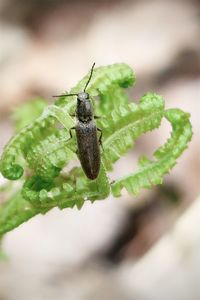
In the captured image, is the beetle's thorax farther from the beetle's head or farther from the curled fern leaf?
the curled fern leaf

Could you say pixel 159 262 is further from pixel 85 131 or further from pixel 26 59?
pixel 26 59

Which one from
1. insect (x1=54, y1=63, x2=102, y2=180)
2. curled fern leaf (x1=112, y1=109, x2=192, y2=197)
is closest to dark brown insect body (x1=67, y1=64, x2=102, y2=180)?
insect (x1=54, y1=63, x2=102, y2=180)

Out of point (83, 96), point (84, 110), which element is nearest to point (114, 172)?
point (84, 110)

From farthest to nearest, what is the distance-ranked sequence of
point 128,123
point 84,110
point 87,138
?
1. point 84,110
2. point 87,138
3. point 128,123

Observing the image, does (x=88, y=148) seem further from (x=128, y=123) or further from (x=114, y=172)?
(x=114, y=172)

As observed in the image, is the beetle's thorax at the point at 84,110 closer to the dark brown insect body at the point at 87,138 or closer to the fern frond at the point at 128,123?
the dark brown insect body at the point at 87,138

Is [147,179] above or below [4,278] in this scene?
above

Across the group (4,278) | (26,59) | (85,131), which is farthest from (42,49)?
(85,131)
